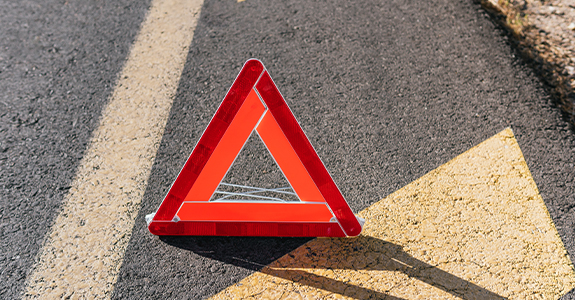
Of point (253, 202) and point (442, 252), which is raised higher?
point (442, 252)

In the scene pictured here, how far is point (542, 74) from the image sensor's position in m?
3.55

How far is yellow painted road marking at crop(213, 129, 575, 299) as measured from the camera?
2.30 m

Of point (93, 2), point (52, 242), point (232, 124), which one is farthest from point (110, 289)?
point (93, 2)

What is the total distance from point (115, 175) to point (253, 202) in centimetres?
105

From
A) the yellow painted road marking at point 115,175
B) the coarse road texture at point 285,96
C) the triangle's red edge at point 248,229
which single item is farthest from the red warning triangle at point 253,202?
the yellow painted road marking at point 115,175

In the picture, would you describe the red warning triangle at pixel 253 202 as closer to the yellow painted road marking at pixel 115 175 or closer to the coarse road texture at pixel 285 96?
the coarse road texture at pixel 285 96

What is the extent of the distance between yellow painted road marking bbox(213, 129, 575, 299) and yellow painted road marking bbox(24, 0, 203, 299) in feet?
2.54

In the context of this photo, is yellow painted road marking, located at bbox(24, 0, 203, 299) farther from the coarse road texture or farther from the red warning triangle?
the red warning triangle

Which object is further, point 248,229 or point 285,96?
point 285,96

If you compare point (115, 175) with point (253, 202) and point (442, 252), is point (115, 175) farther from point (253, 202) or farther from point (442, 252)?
point (442, 252)

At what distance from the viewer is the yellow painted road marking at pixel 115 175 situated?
7.81ft

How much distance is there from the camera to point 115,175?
2889 mm

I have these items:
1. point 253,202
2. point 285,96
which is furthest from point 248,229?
point 285,96

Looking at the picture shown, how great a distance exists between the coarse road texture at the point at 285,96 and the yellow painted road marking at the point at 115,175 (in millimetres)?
75
